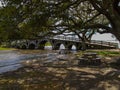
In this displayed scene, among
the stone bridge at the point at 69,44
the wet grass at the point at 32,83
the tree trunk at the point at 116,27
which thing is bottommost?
the wet grass at the point at 32,83

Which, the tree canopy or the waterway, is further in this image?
the waterway

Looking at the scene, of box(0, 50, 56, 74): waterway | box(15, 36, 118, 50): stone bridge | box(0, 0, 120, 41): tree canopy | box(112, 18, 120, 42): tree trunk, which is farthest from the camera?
box(15, 36, 118, 50): stone bridge

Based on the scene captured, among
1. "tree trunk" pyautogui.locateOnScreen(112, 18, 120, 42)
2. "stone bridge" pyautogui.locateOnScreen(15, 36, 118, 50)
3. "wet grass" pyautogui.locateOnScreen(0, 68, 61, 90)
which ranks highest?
"tree trunk" pyautogui.locateOnScreen(112, 18, 120, 42)

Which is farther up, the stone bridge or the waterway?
the stone bridge

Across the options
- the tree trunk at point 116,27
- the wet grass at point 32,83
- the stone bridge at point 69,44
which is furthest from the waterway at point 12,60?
the tree trunk at point 116,27

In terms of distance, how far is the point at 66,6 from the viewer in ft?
57.6

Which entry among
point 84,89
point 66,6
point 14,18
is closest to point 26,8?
point 14,18

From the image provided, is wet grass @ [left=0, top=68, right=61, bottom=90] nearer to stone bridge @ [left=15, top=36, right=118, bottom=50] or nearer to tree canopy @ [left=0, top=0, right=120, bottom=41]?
tree canopy @ [left=0, top=0, right=120, bottom=41]

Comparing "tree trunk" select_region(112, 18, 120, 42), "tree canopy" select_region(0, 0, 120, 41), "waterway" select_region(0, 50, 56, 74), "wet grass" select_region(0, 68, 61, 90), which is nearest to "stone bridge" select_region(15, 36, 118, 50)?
"waterway" select_region(0, 50, 56, 74)

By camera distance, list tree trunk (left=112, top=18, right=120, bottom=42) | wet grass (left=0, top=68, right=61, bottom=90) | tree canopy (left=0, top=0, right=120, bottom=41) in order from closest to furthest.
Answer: wet grass (left=0, top=68, right=61, bottom=90) → tree canopy (left=0, top=0, right=120, bottom=41) → tree trunk (left=112, top=18, right=120, bottom=42)

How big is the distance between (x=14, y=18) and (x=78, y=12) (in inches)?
450

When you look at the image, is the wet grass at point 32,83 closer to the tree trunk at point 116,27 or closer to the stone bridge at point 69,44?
the tree trunk at point 116,27

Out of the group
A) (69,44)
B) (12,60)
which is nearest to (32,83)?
(12,60)

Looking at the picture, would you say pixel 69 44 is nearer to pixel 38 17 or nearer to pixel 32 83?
pixel 38 17
